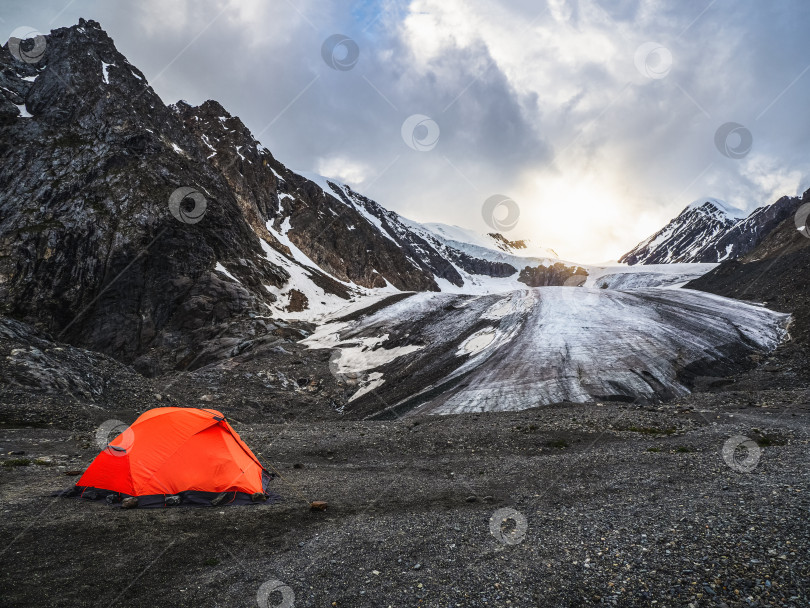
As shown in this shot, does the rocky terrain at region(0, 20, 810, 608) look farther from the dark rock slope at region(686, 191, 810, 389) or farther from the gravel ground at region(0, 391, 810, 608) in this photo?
the dark rock slope at region(686, 191, 810, 389)

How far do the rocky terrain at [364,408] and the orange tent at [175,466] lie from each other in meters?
0.76

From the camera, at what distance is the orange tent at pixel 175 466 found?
32.8ft

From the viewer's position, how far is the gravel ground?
5.62 metres

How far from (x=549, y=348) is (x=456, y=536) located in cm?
2474

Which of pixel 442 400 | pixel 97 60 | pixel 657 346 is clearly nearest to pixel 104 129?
pixel 97 60

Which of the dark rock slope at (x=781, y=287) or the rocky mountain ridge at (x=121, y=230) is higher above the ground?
the dark rock slope at (x=781, y=287)

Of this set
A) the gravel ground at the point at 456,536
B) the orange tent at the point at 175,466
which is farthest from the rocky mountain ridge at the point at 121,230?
the gravel ground at the point at 456,536

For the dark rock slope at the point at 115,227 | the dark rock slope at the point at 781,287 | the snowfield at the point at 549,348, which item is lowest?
the dark rock slope at the point at 115,227

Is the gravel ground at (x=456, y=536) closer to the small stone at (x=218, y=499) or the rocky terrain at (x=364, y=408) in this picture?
the rocky terrain at (x=364, y=408)

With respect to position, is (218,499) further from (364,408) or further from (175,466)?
(364,408)

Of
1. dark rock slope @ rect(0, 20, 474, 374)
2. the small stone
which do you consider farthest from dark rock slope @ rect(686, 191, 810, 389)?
dark rock slope @ rect(0, 20, 474, 374)

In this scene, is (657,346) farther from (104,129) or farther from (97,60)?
(97,60)

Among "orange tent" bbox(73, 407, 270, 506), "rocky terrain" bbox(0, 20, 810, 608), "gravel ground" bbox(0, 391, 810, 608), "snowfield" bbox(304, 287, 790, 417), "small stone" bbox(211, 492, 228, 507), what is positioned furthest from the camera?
"snowfield" bbox(304, 287, 790, 417)

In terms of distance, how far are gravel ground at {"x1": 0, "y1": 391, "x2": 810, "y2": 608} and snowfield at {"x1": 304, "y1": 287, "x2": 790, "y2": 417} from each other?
10.4 metres
